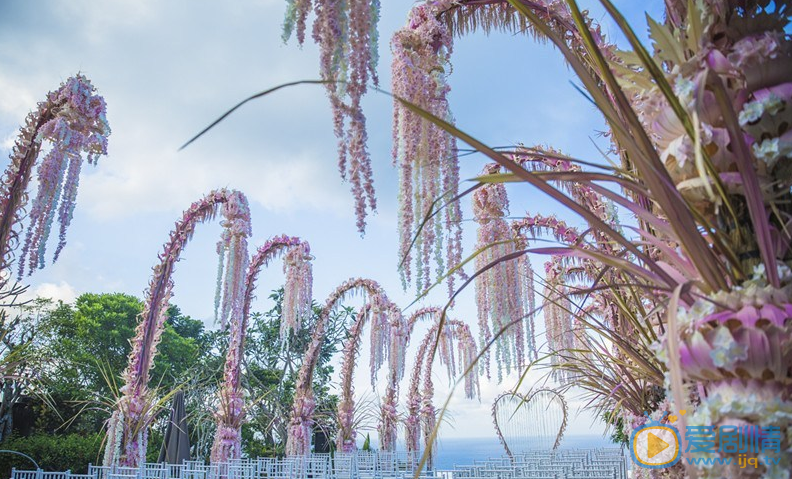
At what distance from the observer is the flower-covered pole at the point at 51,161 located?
171 inches

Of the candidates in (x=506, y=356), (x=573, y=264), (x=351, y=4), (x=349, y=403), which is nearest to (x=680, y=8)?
(x=351, y=4)

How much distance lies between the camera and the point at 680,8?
3.43ft

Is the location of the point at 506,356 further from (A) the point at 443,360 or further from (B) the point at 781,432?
(A) the point at 443,360

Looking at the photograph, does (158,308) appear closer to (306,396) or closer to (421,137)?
(306,396)

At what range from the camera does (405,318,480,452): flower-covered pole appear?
1160 cm

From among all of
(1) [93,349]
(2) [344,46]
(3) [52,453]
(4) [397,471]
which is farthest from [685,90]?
(1) [93,349]

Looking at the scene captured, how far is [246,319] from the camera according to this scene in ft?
24.2

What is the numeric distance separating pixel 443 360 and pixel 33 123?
32.2 ft

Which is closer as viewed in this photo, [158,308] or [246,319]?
[158,308]

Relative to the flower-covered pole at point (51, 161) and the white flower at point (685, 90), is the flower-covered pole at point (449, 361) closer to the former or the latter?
the flower-covered pole at point (51, 161)

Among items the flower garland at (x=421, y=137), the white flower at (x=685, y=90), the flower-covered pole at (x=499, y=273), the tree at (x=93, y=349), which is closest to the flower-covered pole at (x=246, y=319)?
the flower-covered pole at (x=499, y=273)

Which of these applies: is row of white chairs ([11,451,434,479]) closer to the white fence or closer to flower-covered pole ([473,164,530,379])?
the white fence

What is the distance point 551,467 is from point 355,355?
190 inches

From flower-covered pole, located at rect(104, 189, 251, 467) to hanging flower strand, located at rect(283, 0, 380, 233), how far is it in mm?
5039
